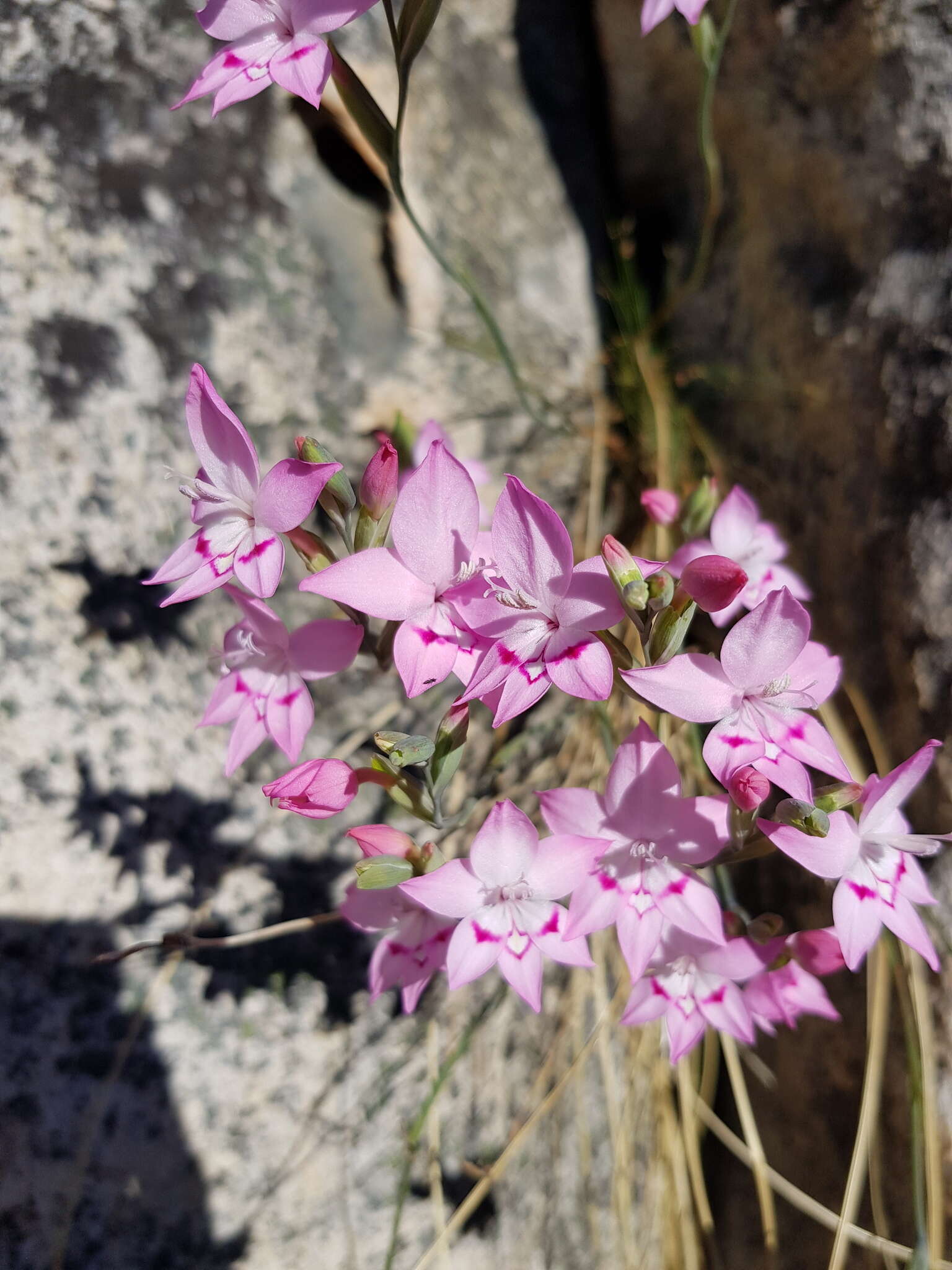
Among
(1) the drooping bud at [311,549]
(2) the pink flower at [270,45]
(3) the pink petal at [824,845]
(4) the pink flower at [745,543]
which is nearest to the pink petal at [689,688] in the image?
(3) the pink petal at [824,845]

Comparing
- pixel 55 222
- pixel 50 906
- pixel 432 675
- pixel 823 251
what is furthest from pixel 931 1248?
pixel 55 222

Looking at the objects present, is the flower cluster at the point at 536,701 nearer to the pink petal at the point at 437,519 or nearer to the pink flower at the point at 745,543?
the pink petal at the point at 437,519

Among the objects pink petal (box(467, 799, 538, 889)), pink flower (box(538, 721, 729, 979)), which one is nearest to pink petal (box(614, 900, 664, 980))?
pink flower (box(538, 721, 729, 979))

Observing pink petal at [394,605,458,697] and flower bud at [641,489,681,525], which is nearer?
pink petal at [394,605,458,697]

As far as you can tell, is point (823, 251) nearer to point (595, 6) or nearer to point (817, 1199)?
point (595, 6)

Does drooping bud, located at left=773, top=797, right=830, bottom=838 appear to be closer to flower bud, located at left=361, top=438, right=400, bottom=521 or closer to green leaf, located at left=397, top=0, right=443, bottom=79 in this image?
flower bud, located at left=361, top=438, right=400, bottom=521

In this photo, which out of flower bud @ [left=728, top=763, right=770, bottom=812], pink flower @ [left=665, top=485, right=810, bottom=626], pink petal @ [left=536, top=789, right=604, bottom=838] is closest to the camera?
flower bud @ [left=728, top=763, right=770, bottom=812]

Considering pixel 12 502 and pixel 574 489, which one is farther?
pixel 574 489
